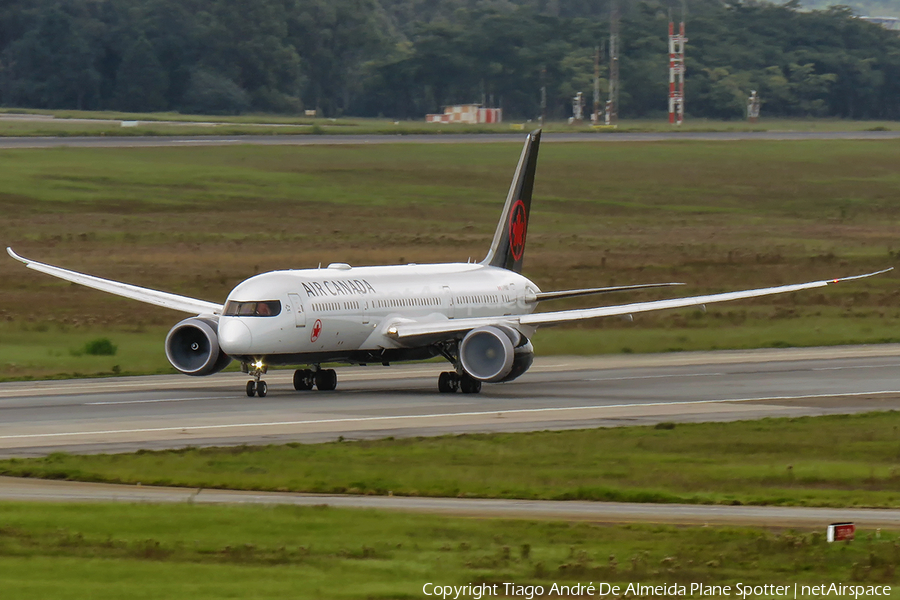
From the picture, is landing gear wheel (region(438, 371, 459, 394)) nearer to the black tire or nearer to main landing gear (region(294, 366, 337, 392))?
the black tire

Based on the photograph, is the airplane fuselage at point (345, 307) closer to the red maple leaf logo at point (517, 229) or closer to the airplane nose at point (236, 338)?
the airplane nose at point (236, 338)

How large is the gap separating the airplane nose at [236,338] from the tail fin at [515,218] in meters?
13.8

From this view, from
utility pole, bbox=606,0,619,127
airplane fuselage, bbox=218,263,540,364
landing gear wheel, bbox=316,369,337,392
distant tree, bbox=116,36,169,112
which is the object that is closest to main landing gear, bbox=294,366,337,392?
landing gear wheel, bbox=316,369,337,392

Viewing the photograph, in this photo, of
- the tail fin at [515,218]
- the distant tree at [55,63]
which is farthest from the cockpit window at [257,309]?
the distant tree at [55,63]

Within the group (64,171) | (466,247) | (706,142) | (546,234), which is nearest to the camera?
(466,247)

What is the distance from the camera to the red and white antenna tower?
148m

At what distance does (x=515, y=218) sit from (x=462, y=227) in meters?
37.4

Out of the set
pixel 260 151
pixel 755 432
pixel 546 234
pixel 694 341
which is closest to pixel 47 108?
pixel 260 151

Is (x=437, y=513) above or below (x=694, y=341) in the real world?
above

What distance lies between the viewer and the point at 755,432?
37.1 m

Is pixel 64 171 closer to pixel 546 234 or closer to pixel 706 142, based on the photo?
pixel 546 234

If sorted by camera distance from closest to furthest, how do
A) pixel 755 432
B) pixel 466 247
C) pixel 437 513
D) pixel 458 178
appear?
pixel 437 513
pixel 755 432
pixel 466 247
pixel 458 178

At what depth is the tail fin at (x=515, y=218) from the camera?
55.8 m

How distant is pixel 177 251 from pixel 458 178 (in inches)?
1279
